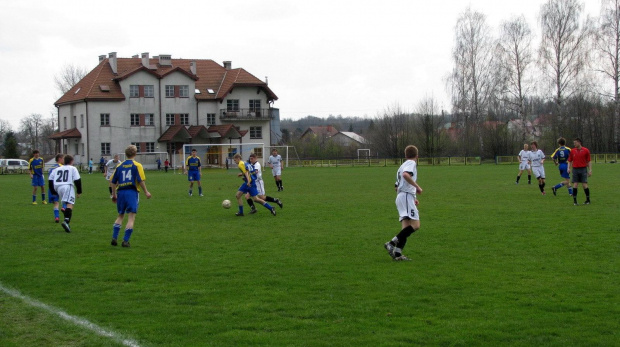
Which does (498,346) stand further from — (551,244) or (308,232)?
(308,232)

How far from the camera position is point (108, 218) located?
17.0m

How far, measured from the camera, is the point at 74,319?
6695 millimetres

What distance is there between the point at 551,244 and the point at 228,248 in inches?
228

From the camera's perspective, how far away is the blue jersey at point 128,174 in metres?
11.4

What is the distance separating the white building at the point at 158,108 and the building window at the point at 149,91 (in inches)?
4.1

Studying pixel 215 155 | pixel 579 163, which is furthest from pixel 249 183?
pixel 215 155

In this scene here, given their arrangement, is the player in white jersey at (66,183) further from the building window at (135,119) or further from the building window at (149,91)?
the building window at (149,91)

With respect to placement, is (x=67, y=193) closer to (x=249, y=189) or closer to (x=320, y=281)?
(x=249, y=189)

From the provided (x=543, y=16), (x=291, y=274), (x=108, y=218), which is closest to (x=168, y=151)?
(x=543, y=16)

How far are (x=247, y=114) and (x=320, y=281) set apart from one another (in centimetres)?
6152

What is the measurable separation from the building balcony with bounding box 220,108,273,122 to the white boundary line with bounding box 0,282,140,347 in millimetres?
60908

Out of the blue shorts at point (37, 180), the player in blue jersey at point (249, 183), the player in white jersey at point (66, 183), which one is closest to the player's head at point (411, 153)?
the player in blue jersey at point (249, 183)

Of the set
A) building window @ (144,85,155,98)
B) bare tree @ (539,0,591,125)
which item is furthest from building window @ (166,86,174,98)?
bare tree @ (539,0,591,125)

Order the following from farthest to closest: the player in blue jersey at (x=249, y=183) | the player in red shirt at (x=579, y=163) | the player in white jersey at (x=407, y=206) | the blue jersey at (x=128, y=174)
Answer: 1. the player in red shirt at (x=579, y=163)
2. the player in blue jersey at (x=249, y=183)
3. the blue jersey at (x=128, y=174)
4. the player in white jersey at (x=407, y=206)
